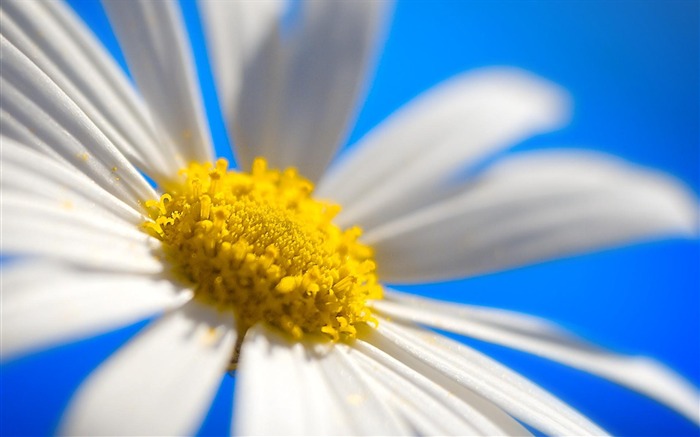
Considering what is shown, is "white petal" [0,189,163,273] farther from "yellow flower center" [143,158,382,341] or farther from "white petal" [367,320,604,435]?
"white petal" [367,320,604,435]

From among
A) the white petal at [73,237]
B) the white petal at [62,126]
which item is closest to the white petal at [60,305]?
the white petal at [73,237]

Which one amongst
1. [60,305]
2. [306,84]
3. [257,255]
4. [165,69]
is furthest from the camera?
[306,84]

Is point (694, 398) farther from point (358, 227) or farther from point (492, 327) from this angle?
point (358, 227)

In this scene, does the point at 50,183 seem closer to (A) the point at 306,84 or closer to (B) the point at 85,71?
(B) the point at 85,71

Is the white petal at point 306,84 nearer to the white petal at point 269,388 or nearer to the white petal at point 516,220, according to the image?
the white petal at point 516,220

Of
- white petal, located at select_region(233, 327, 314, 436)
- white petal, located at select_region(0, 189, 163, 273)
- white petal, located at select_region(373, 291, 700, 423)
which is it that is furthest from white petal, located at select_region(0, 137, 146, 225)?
white petal, located at select_region(373, 291, 700, 423)

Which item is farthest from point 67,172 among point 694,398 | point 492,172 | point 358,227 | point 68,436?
point 694,398

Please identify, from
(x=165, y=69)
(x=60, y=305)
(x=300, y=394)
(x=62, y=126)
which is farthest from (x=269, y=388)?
(x=165, y=69)
